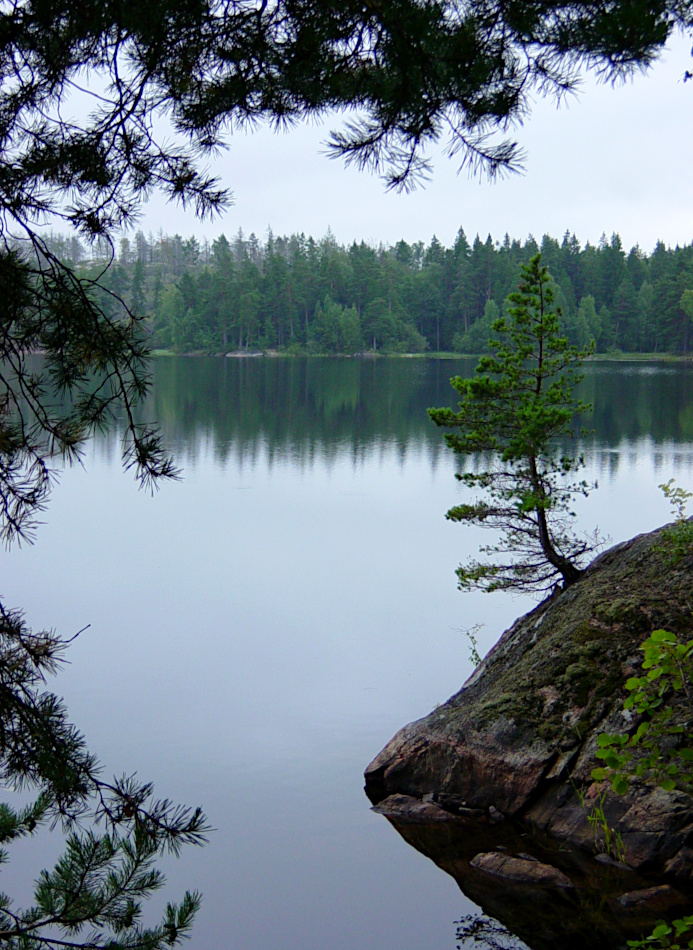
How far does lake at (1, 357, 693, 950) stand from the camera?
728 centimetres

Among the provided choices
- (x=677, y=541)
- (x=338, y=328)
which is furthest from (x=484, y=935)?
(x=338, y=328)

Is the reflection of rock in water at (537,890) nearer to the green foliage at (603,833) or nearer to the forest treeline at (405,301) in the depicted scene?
the green foliage at (603,833)

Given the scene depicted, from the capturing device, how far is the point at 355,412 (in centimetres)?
3694

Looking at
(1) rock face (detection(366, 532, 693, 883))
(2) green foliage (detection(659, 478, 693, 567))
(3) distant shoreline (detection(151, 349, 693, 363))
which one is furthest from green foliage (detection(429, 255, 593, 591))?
(3) distant shoreline (detection(151, 349, 693, 363))

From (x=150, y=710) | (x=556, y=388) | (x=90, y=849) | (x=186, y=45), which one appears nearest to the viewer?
(x=90, y=849)

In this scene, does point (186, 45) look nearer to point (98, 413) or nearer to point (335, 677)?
point (98, 413)

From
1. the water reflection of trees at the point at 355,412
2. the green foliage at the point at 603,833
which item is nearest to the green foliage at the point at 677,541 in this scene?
the green foliage at the point at 603,833

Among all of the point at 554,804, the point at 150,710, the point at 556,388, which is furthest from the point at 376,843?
the point at 556,388

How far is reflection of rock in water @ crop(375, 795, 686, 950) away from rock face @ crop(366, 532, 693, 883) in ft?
0.49

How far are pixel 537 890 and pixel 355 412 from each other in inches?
1216

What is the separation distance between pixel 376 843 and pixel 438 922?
3.91ft

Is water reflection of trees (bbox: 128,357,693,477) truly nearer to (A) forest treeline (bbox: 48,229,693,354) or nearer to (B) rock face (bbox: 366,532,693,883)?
(A) forest treeline (bbox: 48,229,693,354)

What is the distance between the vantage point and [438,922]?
6.59 m

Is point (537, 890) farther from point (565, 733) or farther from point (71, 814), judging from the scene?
point (71, 814)
